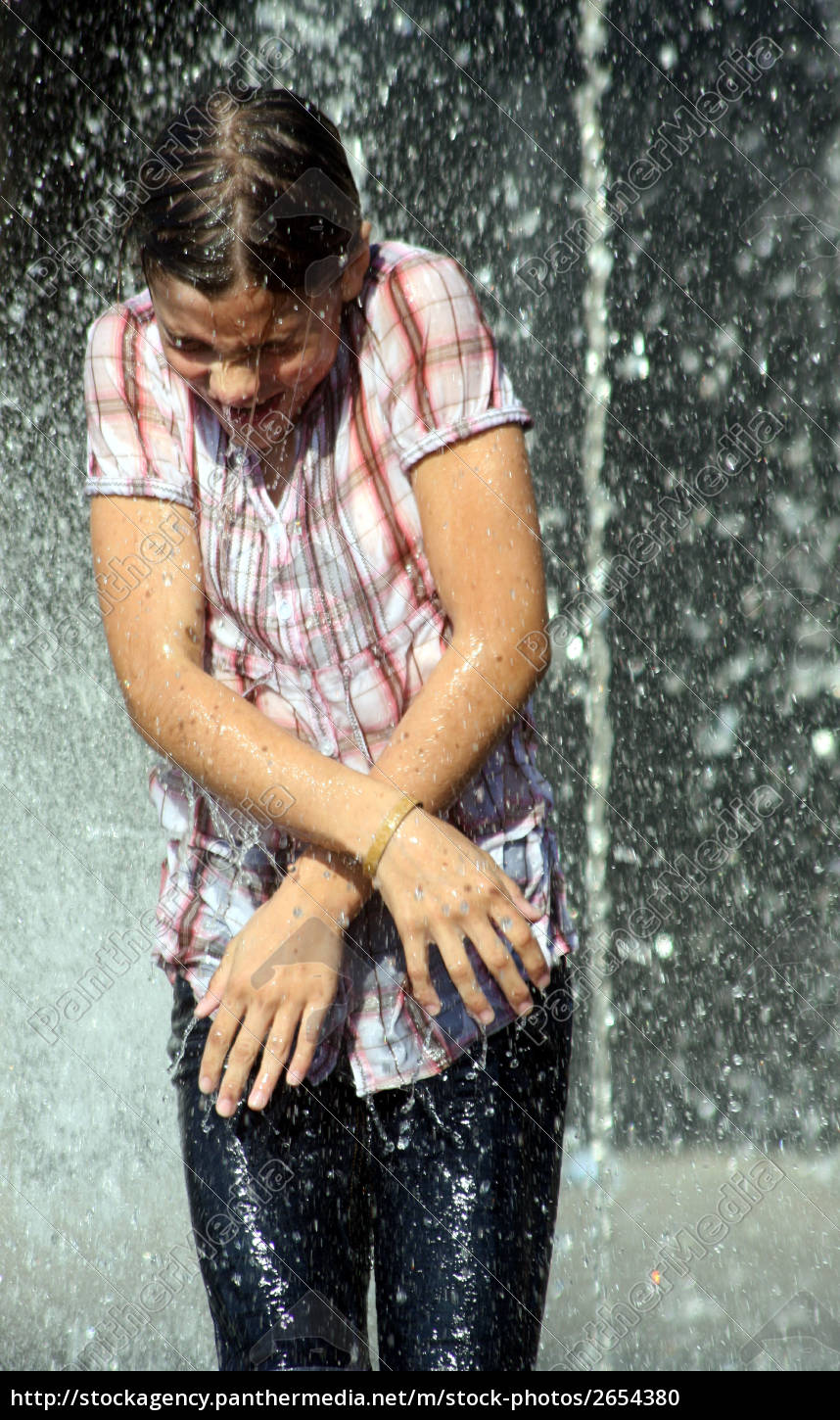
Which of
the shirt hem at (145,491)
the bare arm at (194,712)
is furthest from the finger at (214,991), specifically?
the shirt hem at (145,491)

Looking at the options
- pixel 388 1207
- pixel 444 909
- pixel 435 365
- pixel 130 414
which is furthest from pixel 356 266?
pixel 388 1207

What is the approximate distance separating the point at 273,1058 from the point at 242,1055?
3cm

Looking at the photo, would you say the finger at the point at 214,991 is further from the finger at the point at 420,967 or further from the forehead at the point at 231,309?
the forehead at the point at 231,309

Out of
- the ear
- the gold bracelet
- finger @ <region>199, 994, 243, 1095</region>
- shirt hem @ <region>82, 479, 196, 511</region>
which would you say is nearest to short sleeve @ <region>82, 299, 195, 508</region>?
shirt hem @ <region>82, 479, 196, 511</region>

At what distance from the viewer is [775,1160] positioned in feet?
9.42

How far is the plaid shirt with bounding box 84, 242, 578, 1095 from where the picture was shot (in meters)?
1.07

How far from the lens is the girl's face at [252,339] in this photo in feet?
3.27

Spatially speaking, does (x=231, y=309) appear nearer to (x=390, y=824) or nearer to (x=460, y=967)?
(x=390, y=824)

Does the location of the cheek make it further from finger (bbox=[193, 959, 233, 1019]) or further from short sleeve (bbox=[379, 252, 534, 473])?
finger (bbox=[193, 959, 233, 1019])

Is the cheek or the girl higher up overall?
the cheek

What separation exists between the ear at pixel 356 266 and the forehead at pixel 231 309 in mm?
58

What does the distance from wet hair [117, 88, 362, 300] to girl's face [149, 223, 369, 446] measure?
1cm

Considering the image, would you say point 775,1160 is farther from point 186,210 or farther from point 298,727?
point 186,210
